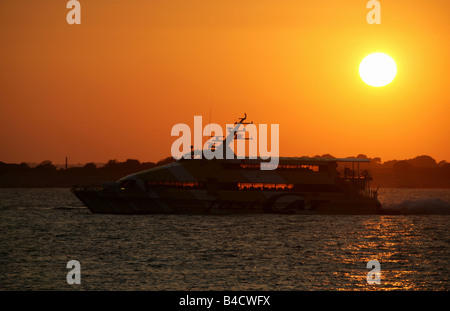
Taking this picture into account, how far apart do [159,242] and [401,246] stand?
51.8 ft

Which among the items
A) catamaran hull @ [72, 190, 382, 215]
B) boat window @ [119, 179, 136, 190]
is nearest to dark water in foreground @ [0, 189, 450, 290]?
catamaran hull @ [72, 190, 382, 215]

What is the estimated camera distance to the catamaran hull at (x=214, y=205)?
51.8 metres

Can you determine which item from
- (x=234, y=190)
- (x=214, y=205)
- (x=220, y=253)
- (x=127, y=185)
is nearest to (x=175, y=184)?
(x=214, y=205)

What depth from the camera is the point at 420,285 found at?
23609mm

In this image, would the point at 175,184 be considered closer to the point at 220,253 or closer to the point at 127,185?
the point at 127,185

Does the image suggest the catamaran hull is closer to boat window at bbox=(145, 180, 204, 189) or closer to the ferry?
the ferry

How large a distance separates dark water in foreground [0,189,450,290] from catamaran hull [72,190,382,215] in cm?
88

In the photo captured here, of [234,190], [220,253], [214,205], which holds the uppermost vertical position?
[234,190]

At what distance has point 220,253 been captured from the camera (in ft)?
105

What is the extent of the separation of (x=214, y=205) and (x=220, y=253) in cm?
1991

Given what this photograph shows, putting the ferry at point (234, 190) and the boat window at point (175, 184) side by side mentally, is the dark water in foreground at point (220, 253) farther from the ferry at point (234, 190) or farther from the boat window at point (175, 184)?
the boat window at point (175, 184)

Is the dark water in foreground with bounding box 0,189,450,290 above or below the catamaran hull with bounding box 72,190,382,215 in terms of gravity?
below

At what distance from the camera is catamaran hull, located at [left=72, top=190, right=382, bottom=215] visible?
51.8m

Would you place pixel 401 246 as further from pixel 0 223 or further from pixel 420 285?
pixel 0 223
